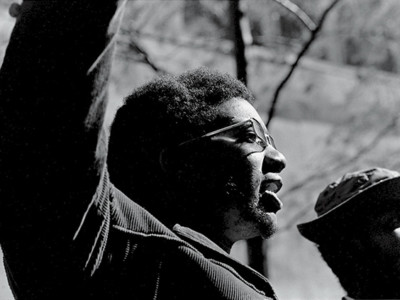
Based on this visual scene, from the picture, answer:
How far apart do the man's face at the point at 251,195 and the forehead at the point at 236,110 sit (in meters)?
0.12

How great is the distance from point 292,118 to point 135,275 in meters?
8.78

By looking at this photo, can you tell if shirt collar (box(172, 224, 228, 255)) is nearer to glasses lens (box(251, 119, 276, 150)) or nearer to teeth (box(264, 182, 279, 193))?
teeth (box(264, 182, 279, 193))

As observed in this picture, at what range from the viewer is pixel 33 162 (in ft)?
5.80

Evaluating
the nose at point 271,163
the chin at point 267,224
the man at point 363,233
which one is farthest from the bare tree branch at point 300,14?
the chin at point 267,224

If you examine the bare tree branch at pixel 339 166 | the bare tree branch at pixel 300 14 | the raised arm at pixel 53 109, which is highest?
the raised arm at pixel 53 109

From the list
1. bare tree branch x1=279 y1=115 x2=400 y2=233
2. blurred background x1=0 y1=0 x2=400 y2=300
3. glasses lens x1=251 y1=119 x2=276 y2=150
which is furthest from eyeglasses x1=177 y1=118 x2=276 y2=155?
bare tree branch x1=279 y1=115 x2=400 y2=233

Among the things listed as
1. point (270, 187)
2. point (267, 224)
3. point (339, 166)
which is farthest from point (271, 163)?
point (339, 166)

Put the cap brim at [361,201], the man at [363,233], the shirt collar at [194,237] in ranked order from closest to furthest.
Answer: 1. the shirt collar at [194,237]
2. the man at [363,233]
3. the cap brim at [361,201]

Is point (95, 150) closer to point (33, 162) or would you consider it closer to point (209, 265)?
point (33, 162)

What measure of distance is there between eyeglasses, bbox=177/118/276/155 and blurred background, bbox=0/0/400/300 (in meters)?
3.61

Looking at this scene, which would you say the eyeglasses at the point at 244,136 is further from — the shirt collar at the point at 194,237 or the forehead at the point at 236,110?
the shirt collar at the point at 194,237

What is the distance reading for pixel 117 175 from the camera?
252cm

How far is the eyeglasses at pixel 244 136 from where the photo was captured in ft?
8.07

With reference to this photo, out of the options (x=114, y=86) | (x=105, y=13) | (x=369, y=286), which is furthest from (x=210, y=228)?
(x=114, y=86)
